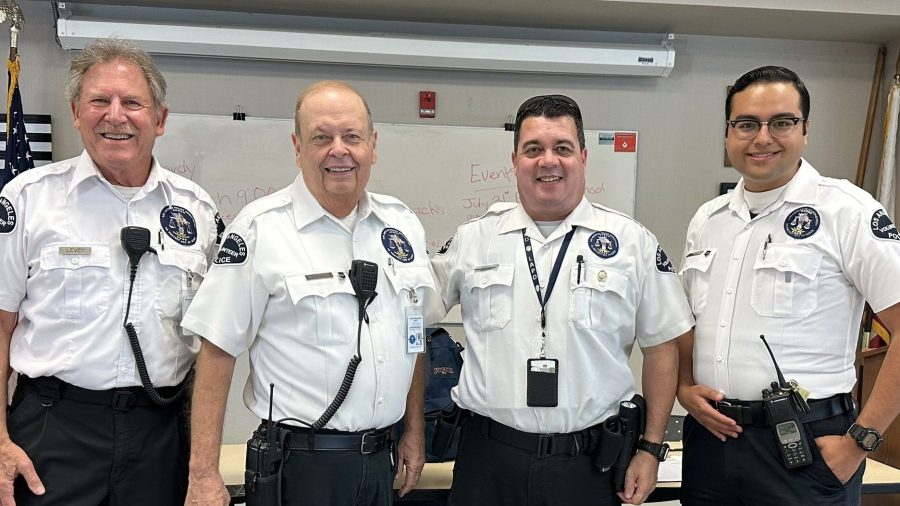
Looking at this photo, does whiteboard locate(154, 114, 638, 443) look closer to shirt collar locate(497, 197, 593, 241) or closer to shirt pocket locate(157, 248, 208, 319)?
shirt collar locate(497, 197, 593, 241)

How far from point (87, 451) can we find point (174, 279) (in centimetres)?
51

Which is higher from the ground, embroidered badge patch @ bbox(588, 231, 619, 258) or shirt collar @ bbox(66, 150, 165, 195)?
shirt collar @ bbox(66, 150, 165, 195)

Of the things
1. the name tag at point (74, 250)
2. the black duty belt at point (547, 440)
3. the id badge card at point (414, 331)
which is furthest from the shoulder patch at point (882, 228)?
the name tag at point (74, 250)

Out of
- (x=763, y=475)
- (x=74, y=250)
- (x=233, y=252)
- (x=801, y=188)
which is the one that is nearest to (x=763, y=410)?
(x=763, y=475)

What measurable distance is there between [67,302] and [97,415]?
0.33m

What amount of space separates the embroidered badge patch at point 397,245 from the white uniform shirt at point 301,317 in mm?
81

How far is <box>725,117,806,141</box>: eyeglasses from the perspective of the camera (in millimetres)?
1897

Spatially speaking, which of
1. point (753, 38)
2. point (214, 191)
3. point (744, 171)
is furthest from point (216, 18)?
point (753, 38)

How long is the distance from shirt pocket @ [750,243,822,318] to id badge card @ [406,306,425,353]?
3.40 feet

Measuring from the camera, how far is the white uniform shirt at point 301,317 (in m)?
1.71

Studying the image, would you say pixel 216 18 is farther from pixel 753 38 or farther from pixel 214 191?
pixel 753 38

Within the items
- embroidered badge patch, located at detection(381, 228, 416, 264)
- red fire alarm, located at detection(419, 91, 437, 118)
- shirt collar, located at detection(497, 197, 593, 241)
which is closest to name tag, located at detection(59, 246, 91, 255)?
embroidered badge patch, located at detection(381, 228, 416, 264)

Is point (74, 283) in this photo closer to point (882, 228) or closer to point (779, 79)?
point (779, 79)

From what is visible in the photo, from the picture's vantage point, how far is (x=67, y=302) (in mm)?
1728
